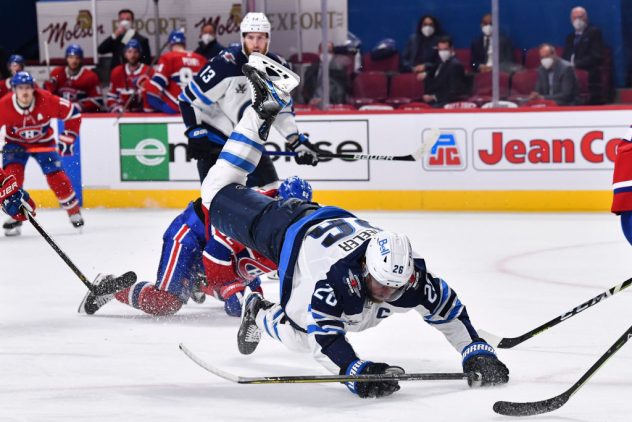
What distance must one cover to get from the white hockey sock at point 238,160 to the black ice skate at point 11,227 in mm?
4009

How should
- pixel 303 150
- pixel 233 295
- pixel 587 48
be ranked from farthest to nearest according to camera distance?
pixel 587 48
pixel 303 150
pixel 233 295

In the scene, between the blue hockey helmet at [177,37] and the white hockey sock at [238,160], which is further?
the blue hockey helmet at [177,37]

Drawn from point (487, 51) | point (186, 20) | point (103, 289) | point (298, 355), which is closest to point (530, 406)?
point (298, 355)

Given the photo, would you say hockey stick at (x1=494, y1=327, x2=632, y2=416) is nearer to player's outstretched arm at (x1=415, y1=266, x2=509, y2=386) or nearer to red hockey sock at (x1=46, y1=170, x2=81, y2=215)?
player's outstretched arm at (x1=415, y1=266, x2=509, y2=386)

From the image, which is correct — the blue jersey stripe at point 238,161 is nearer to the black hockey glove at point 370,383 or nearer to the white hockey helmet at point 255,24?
the black hockey glove at point 370,383

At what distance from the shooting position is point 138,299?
4.95m

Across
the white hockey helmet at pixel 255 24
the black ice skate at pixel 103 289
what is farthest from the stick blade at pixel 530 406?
the white hockey helmet at pixel 255 24

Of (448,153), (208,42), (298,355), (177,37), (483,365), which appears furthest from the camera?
(208,42)

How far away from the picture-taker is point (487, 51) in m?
Result: 8.59

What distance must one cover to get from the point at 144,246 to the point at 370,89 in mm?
2488

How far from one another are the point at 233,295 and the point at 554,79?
443 cm

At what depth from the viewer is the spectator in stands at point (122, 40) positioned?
32.3 feet

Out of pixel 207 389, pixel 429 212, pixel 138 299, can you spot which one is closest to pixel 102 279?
pixel 138 299

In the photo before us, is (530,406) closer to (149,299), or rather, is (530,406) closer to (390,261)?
(390,261)
